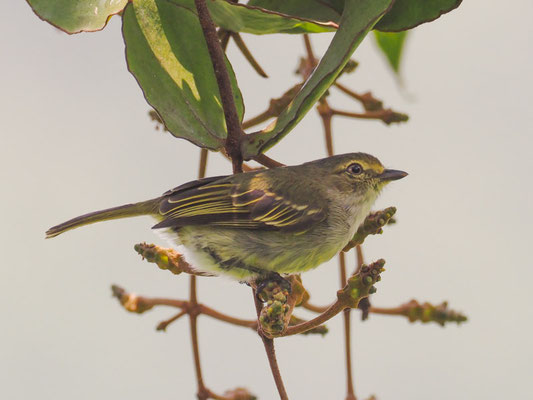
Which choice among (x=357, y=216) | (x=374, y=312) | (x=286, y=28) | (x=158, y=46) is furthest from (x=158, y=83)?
(x=357, y=216)

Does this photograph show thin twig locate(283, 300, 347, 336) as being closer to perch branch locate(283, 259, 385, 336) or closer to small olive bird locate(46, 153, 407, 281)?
perch branch locate(283, 259, 385, 336)

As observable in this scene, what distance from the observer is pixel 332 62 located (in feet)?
3.04

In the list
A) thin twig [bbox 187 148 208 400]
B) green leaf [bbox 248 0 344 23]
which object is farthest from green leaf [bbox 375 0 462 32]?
thin twig [bbox 187 148 208 400]

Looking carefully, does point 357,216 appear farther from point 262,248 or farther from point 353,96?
point 353,96

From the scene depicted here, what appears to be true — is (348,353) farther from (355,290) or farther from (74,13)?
(74,13)

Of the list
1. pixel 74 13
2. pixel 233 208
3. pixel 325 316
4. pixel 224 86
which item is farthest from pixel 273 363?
pixel 233 208

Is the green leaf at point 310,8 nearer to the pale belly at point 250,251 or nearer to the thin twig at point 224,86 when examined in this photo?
the thin twig at point 224,86

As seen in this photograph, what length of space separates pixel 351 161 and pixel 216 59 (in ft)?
2.25

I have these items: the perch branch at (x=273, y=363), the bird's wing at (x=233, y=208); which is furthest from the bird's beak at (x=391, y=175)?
the perch branch at (x=273, y=363)

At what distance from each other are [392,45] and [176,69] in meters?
0.38

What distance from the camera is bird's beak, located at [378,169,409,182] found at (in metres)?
1.56

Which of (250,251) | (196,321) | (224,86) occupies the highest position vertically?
(224,86)

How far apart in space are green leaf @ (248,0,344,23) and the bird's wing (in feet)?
1.27

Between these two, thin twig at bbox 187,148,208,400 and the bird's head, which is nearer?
thin twig at bbox 187,148,208,400
